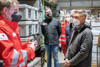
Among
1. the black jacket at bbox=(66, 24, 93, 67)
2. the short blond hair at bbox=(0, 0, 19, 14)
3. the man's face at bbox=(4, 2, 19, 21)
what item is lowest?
the black jacket at bbox=(66, 24, 93, 67)

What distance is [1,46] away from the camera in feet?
4.06

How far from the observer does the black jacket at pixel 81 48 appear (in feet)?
6.14

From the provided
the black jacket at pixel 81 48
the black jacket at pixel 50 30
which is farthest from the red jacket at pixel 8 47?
the black jacket at pixel 50 30

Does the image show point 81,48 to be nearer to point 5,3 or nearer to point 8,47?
point 8,47

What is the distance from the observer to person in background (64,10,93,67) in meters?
1.87

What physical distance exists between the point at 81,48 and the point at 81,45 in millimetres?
41

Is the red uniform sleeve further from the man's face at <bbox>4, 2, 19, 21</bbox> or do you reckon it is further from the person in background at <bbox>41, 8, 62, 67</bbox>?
the person in background at <bbox>41, 8, 62, 67</bbox>

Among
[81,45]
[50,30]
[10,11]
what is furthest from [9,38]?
[50,30]

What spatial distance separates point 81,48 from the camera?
1.89 meters

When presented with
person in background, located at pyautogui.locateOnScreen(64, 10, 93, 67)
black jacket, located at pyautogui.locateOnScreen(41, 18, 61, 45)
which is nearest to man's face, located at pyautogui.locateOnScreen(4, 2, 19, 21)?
person in background, located at pyautogui.locateOnScreen(64, 10, 93, 67)

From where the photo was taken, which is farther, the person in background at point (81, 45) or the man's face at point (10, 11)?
the person in background at point (81, 45)

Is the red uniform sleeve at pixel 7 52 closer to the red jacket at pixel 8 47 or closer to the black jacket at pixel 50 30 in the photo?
the red jacket at pixel 8 47

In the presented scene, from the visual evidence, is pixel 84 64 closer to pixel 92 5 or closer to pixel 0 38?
pixel 0 38

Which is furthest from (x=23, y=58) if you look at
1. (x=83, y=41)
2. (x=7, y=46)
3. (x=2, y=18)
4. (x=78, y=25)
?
(x=78, y=25)
